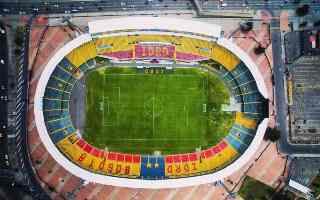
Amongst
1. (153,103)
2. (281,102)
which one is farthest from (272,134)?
(153,103)

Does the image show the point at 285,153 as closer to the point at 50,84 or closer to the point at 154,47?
the point at 154,47

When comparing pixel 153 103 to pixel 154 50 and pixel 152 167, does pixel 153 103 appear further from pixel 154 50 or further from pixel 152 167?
pixel 152 167

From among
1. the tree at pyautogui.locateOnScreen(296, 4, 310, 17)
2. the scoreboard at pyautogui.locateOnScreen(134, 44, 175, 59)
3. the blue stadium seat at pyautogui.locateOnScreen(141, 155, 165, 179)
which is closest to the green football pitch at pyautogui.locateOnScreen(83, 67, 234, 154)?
the blue stadium seat at pyautogui.locateOnScreen(141, 155, 165, 179)

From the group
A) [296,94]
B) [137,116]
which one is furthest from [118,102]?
[296,94]

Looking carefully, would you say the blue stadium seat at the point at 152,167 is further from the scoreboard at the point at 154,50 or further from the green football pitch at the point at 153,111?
the scoreboard at the point at 154,50

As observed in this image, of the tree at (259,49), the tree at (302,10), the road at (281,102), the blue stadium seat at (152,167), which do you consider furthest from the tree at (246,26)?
the blue stadium seat at (152,167)

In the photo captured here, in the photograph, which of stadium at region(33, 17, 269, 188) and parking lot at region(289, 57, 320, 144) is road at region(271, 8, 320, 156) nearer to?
parking lot at region(289, 57, 320, 144)
